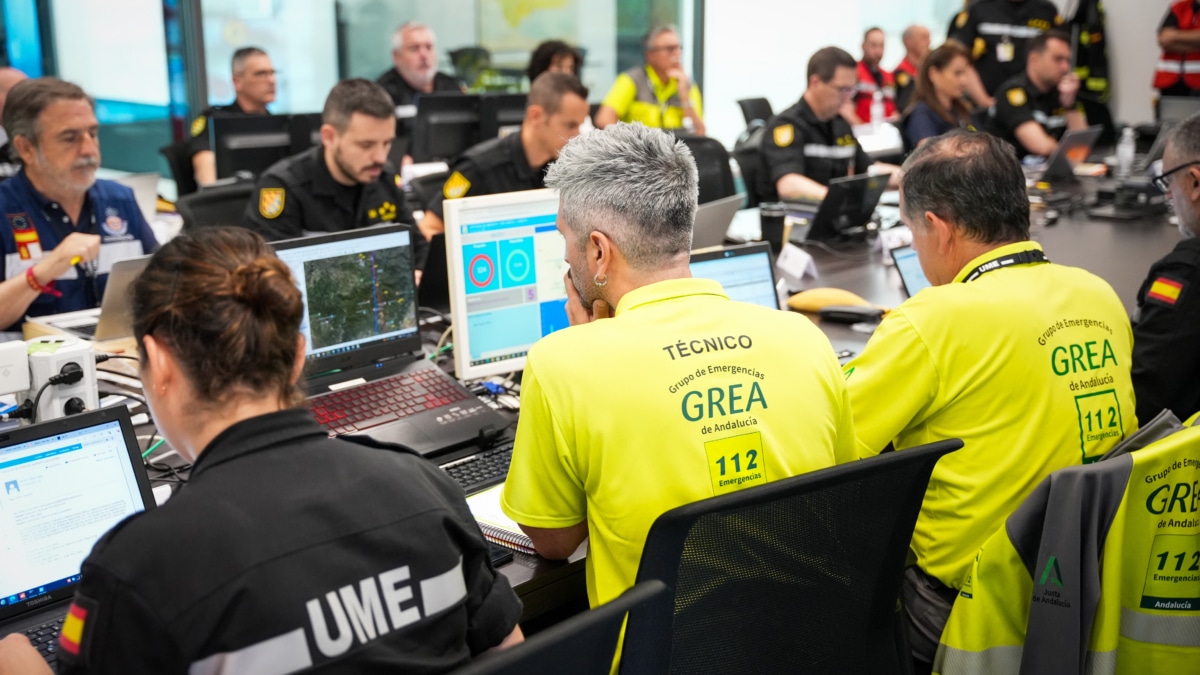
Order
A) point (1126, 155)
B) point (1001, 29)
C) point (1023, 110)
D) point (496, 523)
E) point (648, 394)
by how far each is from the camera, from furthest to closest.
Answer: point (1001, 29) < point (1023, 110) < point (1126, 155) < point (496, 523) < point (648, 394)

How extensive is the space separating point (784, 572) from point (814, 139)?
389 centimetres

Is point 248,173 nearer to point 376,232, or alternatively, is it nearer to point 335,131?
point 335,131

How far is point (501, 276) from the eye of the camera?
240 cm

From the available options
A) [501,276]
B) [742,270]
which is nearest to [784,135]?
[742,270]

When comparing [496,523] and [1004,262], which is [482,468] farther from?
[1004,262]

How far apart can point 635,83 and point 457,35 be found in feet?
6.37

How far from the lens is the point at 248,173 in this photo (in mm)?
4539

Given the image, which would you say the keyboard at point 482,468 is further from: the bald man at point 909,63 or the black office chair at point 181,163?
the bald man at point 909,63

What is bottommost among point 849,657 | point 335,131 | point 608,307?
point 849,657

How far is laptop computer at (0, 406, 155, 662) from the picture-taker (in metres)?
1.50

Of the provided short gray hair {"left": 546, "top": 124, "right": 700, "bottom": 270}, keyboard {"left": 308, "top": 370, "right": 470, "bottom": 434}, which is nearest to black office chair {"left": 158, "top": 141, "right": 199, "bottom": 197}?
keyboard {"left": 308, "top": 370, "right": 470, "bottom": 434}

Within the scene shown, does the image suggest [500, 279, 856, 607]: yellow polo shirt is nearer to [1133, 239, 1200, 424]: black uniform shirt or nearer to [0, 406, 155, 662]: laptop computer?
[0, 406, 155, 662]: laptop computer

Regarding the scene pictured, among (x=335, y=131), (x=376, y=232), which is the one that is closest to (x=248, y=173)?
(x=335, y=131)

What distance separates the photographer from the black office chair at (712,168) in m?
4.54
